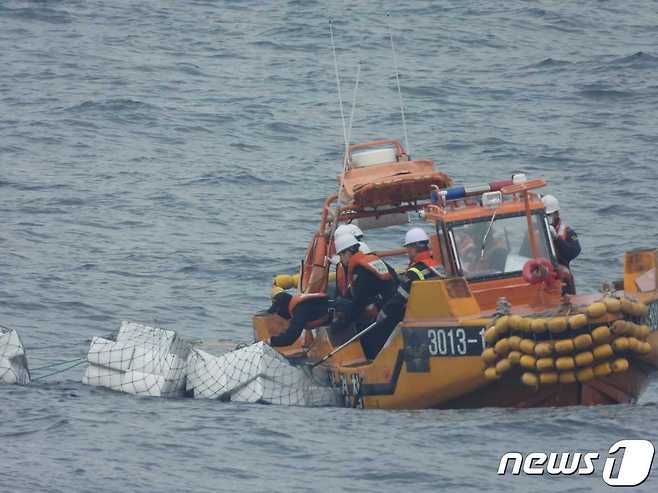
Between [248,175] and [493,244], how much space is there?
1245 cm

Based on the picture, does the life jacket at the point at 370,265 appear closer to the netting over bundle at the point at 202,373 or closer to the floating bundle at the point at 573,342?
the netting over bundle at the point at 202,373

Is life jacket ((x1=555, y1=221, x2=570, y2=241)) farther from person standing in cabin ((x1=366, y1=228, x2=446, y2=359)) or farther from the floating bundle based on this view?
the floating bundle

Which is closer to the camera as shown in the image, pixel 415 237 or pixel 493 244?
pixel 493 244

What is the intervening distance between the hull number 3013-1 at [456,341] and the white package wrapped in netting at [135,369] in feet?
10.0

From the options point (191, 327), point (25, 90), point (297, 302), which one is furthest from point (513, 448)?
point (25, 90)

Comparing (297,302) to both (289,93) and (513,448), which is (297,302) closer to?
(513,448)

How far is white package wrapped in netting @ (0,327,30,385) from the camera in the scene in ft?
51.4

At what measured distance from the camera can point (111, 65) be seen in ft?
113

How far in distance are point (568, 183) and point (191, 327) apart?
A: 8073 mm

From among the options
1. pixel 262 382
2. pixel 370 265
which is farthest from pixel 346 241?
pixel 262 382

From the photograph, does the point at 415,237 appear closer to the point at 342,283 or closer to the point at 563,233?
the point at 342,283

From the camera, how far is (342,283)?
51.1 feet

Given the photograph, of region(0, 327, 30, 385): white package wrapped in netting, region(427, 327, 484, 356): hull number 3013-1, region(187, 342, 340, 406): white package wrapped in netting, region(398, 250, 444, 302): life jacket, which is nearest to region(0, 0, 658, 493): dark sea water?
region(0, 327, 30, 385): white package wrapped in netting

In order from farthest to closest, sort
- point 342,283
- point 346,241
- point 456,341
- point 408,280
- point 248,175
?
point 248,175, point 342,283, point 346,241, point 408,280, point 456,341
